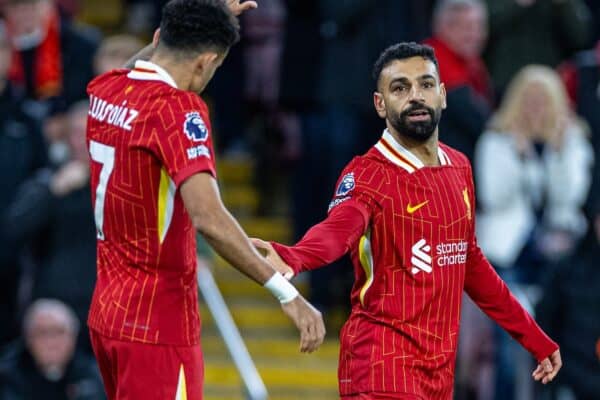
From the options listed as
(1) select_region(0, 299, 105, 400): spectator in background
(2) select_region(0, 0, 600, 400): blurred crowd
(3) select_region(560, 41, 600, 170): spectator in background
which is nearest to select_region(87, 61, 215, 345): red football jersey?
(1) select_region(0, 299, 105, 400): spectator in background

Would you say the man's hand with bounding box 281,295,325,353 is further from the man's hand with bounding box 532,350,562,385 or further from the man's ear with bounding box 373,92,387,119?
the man's hand with bounding box 532,350,562,385

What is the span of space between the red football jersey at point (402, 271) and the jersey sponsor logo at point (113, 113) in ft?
2.88

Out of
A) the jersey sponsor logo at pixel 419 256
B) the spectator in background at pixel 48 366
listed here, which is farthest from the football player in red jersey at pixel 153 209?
the spectator in background at pixel 48 366

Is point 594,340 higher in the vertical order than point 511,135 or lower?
lower

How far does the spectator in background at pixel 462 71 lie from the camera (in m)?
10.4

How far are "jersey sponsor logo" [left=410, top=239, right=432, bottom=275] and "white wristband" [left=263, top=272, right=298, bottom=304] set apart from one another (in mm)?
640

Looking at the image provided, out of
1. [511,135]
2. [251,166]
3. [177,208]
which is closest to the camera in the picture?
[177,208]

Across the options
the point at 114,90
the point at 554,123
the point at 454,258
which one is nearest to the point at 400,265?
the point at 454,258

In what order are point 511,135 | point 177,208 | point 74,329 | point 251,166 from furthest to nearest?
point 251,166
point 511,135
point 74,329
point 177,208

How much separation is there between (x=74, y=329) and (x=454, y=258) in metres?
3.69

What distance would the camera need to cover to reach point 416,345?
6508 millimetres

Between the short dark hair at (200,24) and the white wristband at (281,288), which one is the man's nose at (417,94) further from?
the white wristband at (281,288)

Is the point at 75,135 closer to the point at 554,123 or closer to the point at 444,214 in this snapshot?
the point at 554,123

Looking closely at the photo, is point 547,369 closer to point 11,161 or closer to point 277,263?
point 277,263
